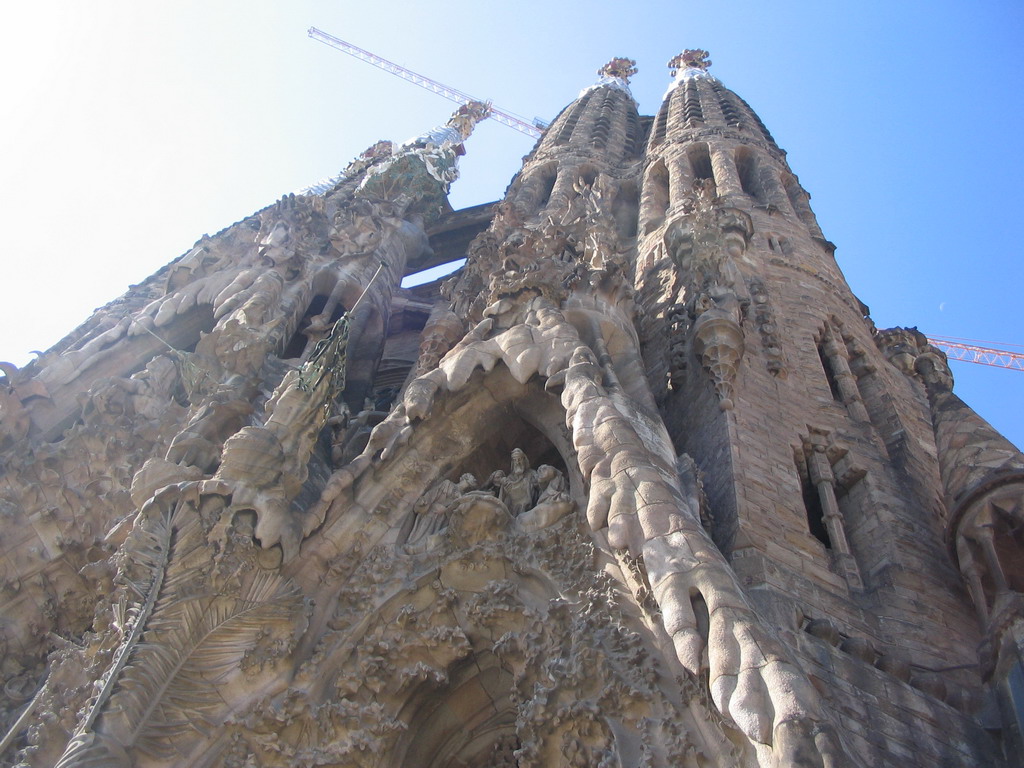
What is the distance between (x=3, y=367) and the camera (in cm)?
1225

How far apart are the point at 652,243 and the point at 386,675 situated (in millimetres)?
10877

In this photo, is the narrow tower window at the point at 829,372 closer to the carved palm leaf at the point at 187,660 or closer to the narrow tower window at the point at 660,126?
the carved palm leaf at the point at 187,660

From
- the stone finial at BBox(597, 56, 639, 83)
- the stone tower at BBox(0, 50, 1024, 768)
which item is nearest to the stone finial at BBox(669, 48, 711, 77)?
the stone finial at BBox(597, 56, 639, 83)

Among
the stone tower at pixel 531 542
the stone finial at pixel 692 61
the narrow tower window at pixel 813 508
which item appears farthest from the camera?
the stone finial at pixel 692 61

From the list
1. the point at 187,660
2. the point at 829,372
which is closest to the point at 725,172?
the point at 829,372

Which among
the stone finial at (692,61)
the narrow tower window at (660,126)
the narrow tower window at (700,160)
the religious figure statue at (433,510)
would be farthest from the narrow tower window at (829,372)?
the stone finial at (692,61)

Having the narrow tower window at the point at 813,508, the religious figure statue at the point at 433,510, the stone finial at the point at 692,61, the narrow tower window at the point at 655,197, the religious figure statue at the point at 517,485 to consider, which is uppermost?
the stone finial at the point at 692,61

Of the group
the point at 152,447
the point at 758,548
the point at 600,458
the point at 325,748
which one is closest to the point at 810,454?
the point at 758,548

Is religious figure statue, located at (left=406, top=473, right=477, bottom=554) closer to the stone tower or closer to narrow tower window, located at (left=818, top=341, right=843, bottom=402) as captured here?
the stone tower

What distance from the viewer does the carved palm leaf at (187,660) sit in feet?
20.6

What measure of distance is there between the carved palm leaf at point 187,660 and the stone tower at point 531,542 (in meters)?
0.02

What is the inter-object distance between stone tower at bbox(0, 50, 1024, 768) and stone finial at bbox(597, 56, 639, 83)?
26038 millimetres

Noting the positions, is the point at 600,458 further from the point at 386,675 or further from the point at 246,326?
the point at 246,326

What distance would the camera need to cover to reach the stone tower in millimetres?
5980
